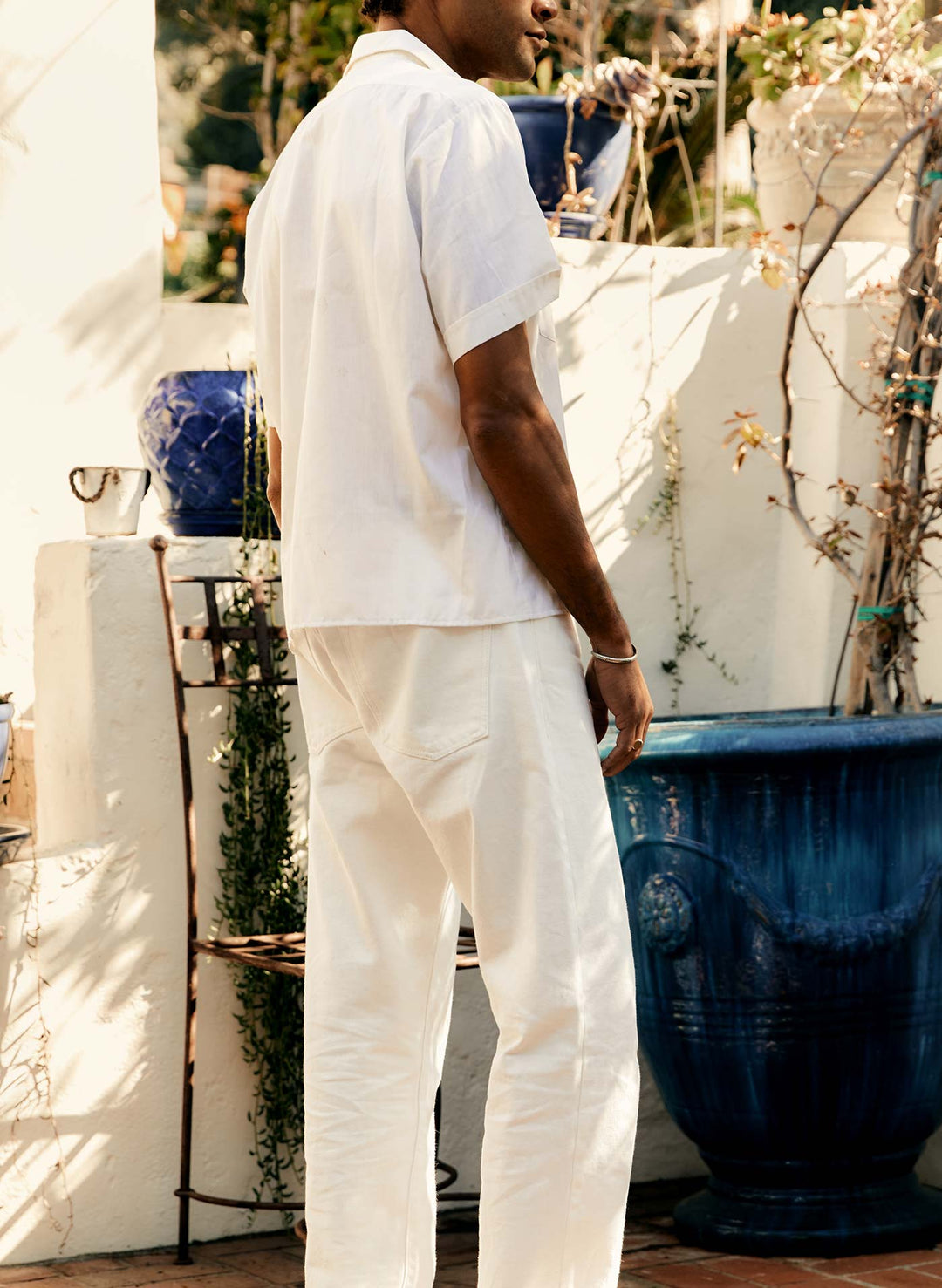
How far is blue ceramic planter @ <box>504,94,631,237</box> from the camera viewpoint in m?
3.59

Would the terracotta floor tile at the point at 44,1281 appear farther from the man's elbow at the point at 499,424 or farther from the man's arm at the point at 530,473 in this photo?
the man's elbow at the point at 499,424

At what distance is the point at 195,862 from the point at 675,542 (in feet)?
4.08

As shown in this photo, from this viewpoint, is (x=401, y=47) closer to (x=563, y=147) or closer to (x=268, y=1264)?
(x=563, y=147)

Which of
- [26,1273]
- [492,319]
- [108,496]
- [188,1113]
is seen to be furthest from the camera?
[108,496]

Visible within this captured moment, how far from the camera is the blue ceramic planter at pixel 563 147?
359cm

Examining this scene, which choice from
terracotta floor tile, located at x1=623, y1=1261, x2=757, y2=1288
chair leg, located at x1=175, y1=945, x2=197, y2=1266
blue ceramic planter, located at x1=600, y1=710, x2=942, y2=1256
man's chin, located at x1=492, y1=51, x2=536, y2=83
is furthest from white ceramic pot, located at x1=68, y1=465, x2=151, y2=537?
terracotta floor tile, located at x1=623, y1=1261, x2=757, y2=1288

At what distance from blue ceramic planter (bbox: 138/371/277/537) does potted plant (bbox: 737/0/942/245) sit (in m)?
1.25

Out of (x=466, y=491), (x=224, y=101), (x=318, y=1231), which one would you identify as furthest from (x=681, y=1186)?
(x=224, y=101)

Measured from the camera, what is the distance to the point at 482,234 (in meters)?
1.71

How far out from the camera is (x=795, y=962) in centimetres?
275

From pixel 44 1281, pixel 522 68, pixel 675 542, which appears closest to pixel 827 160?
pixel 675 542

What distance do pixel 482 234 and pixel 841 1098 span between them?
1.67 m

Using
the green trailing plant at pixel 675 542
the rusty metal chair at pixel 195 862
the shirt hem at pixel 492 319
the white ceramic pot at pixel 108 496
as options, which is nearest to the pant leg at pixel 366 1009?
the shirt hem at pixel 492 319

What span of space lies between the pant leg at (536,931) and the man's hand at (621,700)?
0.22ft
